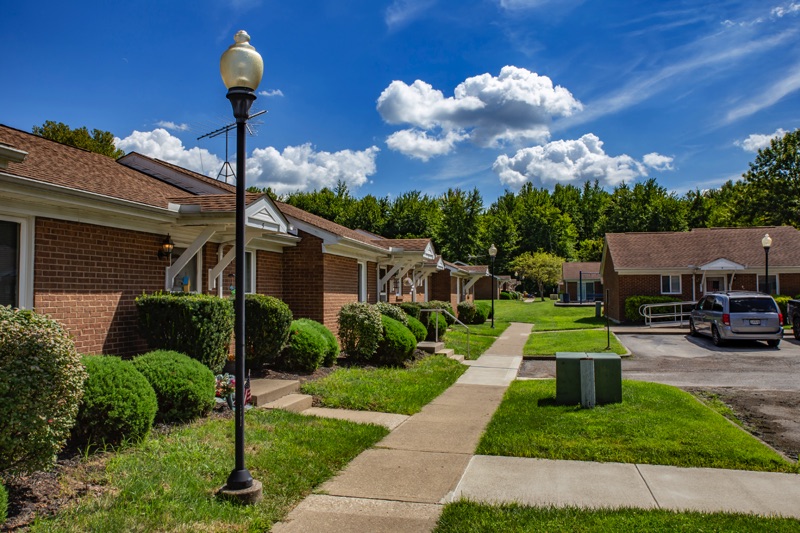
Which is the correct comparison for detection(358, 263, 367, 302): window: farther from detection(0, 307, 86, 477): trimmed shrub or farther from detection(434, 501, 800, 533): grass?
detection(0, 307, 86, 477): trimmed shrub

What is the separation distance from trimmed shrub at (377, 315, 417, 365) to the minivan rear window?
11.5 m

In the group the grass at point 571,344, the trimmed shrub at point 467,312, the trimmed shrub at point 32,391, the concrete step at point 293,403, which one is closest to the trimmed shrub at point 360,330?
the concrete step at point 293,403

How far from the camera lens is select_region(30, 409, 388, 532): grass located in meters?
4.34

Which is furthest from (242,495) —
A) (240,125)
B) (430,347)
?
(430,347)

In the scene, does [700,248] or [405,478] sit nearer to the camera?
[405,478]

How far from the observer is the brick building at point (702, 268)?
3028 centimetres

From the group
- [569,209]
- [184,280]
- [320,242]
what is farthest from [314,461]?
[569,209]

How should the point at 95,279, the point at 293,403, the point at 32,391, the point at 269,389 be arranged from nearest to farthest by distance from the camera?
1. the point at 32,391
2. the point at 95,279
3. the point at 293,403
4. the point at 269,389

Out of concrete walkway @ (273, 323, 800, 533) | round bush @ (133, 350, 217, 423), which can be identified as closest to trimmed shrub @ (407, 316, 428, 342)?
concrete walkway @ (273, 323, 800, 533)

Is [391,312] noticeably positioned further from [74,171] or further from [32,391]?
[32,391]

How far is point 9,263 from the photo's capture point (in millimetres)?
6961

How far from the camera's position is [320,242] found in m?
13.5

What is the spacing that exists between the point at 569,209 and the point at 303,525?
304 feet

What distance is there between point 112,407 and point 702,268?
30.2 m
